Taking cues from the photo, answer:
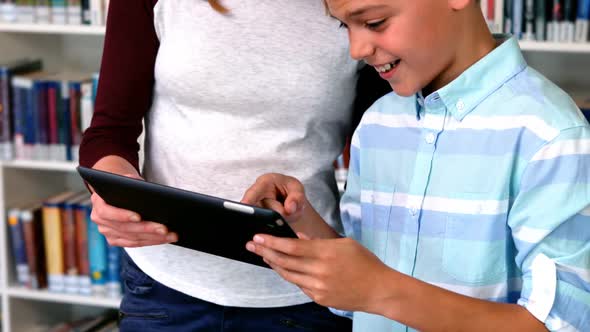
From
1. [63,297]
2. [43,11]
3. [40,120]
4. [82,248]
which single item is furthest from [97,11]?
[63,297]

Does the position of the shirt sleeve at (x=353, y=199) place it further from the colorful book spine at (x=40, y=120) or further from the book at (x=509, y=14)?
the colorful book spine at (x=40, y=120)

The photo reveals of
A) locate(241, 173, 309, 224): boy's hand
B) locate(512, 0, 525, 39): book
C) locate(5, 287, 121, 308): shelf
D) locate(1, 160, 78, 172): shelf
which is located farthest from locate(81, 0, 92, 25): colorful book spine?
locate(241, 173, 309, 224): boy's hand

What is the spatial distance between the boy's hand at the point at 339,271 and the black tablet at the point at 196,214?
4 centimetres

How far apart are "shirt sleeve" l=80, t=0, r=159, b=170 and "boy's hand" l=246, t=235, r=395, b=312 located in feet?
1.66

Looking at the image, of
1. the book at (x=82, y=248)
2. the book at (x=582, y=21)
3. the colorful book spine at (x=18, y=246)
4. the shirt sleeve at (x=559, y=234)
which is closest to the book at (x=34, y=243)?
the colorful book spine at (x=18, y=246)

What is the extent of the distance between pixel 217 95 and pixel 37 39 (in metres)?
1.61

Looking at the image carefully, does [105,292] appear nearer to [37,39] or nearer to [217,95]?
[37,39]

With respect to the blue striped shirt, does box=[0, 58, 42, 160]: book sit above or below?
below

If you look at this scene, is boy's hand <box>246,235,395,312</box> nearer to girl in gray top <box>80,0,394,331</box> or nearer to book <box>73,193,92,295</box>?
girl in gray top <box>80,0,394,331</box>

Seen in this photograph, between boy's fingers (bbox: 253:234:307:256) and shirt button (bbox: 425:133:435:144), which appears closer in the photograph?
boy's fingers (bbox: 253:234:307:256)

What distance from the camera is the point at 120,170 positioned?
4.16 feet

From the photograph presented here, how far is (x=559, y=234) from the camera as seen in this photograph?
942 mm

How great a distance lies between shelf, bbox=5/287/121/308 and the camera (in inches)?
101

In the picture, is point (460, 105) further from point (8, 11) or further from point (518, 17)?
point (8, 11)
